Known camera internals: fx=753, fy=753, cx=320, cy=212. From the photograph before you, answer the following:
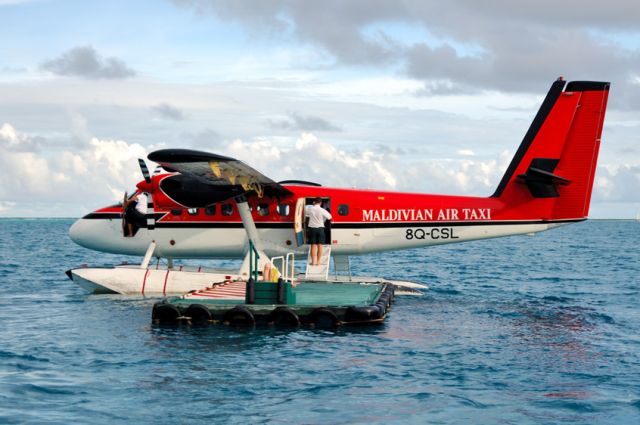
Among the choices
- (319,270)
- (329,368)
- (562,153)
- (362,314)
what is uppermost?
(562,153)

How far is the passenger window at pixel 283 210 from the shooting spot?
2506 centimetres

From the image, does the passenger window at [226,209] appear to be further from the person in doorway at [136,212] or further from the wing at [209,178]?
the person in doorway at [136,212]

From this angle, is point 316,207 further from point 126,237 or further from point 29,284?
point 29,284

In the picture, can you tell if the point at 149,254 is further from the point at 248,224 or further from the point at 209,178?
the point at 209,178

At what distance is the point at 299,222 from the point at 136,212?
18.8 ft

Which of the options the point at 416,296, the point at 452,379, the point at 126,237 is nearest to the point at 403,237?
the point at 416,296

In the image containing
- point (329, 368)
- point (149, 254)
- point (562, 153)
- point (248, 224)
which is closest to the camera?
point (329, 368)

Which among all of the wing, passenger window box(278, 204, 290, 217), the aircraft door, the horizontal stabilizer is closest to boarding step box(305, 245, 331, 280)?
the aircraft door

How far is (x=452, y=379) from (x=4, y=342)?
9.97 metres

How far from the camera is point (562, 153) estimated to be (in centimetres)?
2462

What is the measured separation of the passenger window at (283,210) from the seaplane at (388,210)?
0.11 ft

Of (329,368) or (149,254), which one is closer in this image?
(329,368)

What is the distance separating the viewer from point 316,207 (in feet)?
79.5

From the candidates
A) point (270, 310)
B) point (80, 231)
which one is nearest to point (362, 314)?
point (270, 310)
